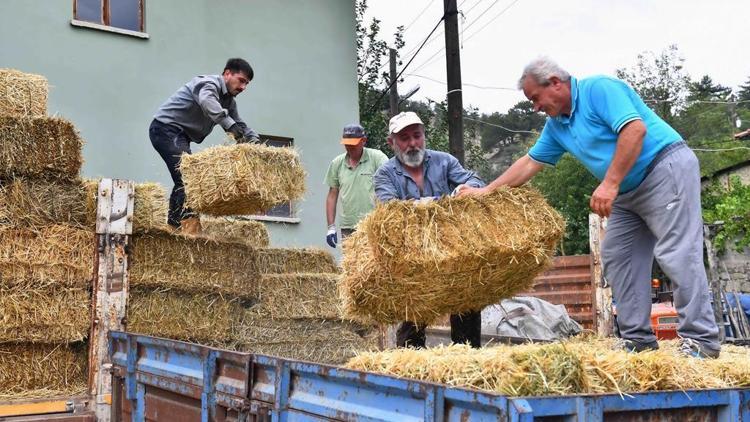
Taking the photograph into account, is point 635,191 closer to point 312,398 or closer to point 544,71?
point 544,71

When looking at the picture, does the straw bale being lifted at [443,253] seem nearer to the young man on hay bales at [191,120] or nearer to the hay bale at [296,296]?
the young man on hay bales at [191,120]

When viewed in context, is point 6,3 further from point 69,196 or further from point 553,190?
point 553,190

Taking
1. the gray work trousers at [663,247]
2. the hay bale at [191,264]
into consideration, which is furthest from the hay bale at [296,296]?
the gray work trousers at [663,247]

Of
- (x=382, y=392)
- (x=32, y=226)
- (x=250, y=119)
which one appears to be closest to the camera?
(x=382, y=392)

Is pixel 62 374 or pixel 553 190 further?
pixel 553 190

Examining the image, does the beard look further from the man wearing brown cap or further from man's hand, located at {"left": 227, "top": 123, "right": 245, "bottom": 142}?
the man wearing brown cap

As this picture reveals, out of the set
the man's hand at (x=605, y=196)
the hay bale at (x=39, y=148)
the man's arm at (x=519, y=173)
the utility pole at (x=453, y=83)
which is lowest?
the man's hand at (x=605, y=196)

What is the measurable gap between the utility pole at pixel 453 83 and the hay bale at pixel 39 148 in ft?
28.2

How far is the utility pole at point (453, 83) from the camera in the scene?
1432 centimetres

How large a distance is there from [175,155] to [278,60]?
8.48 meters

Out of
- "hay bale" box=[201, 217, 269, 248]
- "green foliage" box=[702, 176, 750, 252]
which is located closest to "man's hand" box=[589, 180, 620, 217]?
"hay bale" box=[201, 217, 269, 248]

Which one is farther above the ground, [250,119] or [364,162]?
[250,119]

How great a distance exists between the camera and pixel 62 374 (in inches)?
236

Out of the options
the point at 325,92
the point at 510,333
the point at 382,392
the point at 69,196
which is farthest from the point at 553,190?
the point at 382,392
